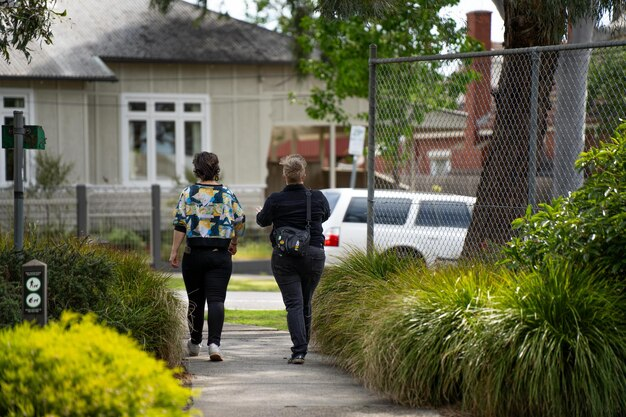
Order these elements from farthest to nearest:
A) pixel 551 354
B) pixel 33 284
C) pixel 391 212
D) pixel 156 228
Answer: pixel 156 228 < pixel 391 212 < pixel 551 354 < pixel 33 284

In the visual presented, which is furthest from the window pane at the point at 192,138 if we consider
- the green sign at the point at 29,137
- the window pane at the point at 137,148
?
the green sign at the point at 29,137

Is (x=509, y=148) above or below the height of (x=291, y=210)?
above

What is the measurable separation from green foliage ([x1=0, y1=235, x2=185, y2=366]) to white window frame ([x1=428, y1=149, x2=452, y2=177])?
126 inches

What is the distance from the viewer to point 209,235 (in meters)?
9.11

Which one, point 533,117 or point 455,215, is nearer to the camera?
point 533,117

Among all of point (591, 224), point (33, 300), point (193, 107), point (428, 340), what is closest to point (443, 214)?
point (591, 224)

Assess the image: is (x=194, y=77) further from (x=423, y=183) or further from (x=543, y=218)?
(x=543, y=218)

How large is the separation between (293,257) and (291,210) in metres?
0.40

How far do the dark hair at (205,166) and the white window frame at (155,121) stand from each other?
18266 mm

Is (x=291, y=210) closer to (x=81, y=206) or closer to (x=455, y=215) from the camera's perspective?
(x=455, y=215)

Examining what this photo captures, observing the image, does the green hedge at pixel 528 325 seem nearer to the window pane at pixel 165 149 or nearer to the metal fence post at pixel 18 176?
the metal fence post at pixel 18 176

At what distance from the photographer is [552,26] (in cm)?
1120

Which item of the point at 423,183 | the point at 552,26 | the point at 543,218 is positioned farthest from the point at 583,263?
the point at 552,26

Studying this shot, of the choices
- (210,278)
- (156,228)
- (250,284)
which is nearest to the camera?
(210,278)
